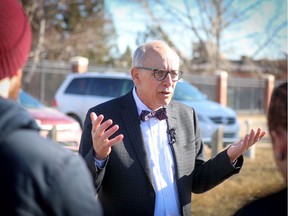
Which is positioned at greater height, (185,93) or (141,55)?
(141,55)

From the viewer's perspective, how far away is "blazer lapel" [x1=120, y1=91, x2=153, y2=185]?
2.54 metres

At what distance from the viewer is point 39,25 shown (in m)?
25.2

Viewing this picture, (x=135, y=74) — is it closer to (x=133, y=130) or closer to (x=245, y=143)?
(x=133, y=130)

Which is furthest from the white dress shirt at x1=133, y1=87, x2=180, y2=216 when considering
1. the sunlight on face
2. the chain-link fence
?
the chain-link fence

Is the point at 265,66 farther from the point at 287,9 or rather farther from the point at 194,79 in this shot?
the point at 287,9

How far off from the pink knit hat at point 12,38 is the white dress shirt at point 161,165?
4.67ft

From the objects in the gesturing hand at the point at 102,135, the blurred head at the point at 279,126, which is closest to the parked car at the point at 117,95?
the gesturing hand at the point at 102,135

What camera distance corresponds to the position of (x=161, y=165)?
8.52 feet

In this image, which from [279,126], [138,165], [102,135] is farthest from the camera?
[138,165]

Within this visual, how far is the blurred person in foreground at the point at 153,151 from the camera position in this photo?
2.51m

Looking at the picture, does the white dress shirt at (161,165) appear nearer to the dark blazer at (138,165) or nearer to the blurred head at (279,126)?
the dark blazer at (138,165)

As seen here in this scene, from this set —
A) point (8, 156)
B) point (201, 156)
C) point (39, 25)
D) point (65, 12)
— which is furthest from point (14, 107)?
point (65, 12)

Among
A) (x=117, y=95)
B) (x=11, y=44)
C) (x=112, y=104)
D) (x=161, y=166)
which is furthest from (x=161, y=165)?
(x=117, y=95)

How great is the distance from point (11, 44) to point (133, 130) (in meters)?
1.46
